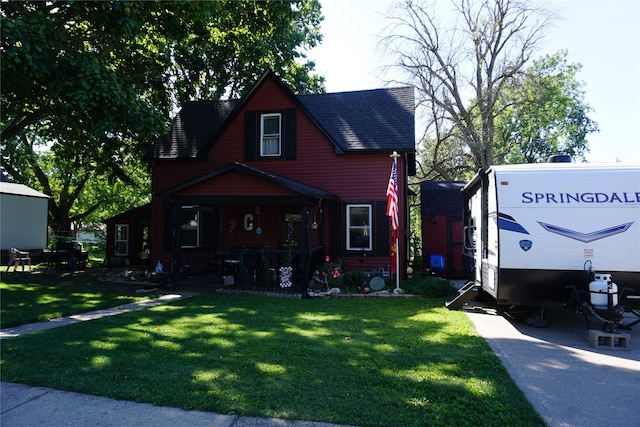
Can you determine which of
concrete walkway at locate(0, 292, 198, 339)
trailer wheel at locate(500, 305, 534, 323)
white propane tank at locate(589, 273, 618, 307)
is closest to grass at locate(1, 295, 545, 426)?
concrete walkway at locate(0, 292, 198, 339)

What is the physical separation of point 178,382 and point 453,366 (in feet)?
10.7

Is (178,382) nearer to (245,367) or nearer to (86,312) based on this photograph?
(245,367)

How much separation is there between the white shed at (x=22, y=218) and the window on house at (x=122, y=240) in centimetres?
565

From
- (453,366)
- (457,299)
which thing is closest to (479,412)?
(453,366)

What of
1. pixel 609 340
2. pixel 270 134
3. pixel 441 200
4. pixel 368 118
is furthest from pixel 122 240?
pixel 609 340

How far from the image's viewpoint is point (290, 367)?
4691 mm

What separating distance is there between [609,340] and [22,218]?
2499 cm

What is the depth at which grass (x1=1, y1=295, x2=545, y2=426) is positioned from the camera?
3623 millimetres

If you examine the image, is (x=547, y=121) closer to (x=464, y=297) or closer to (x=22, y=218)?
(x=464, y=297)

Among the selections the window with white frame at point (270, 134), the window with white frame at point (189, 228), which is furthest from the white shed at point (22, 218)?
the window with white frame at point (270, 134)

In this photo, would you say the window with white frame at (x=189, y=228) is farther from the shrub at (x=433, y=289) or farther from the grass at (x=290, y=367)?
the shrub at (x=433, y=289)

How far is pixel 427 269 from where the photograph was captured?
46.1ft

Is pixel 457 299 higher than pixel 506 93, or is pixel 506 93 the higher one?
pixel 506 93

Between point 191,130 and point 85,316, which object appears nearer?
point 85,316
